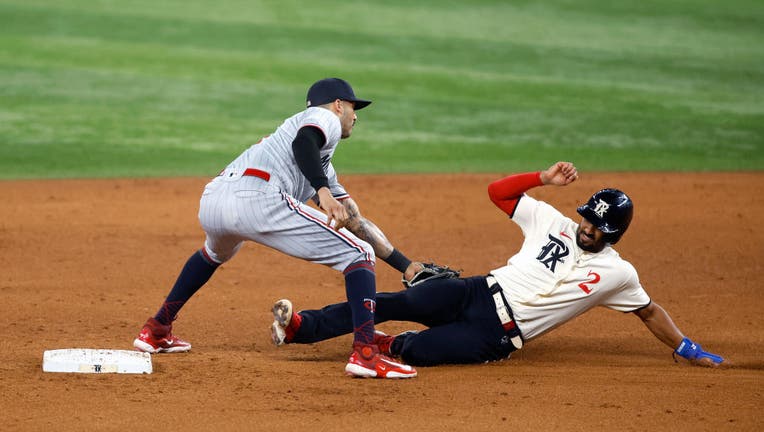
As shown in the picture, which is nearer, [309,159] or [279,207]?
[309,159]

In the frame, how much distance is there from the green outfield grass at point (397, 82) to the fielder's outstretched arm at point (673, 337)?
6615 millimetres

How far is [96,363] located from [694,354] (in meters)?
3.03

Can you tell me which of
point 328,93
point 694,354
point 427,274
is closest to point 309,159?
point 328,93

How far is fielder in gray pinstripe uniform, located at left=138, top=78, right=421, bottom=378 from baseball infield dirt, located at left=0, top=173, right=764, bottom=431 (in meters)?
0.27

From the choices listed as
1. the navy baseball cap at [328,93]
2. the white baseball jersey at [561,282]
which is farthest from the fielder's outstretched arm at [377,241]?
the navy baseball cap at [328,93]

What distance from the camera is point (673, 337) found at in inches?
219

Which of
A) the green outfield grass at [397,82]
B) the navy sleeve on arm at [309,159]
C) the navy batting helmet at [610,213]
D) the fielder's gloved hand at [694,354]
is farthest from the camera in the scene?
the green outfield grass at [397,82]

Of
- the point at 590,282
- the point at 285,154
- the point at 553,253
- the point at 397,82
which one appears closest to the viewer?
the point at 285,154

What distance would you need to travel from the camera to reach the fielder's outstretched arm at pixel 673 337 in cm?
557

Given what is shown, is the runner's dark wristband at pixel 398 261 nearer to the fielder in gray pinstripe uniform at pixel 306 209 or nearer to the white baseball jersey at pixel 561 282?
the fielder in gray pinstripe uniform at pixel 306 209

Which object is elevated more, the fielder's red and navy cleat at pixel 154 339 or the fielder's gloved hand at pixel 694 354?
the fielder's gloved hand at pixel 694 354

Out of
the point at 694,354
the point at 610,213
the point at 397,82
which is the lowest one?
the point at 694,354

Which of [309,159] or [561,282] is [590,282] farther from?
[309,159]

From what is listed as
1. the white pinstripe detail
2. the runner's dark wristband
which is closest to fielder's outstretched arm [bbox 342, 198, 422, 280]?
the runner's dark wristband
